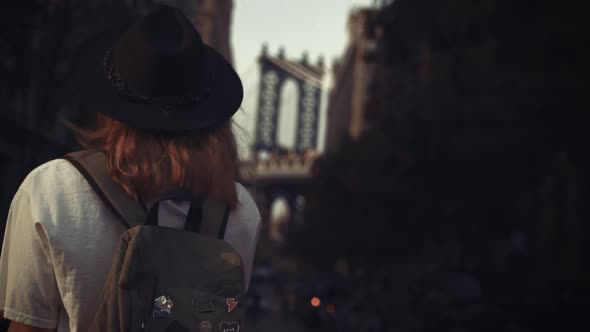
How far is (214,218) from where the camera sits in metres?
1.94

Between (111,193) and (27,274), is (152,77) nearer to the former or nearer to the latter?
(111,193)

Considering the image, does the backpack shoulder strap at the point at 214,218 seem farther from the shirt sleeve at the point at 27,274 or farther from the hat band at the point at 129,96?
the shirt sleeve at the point at 27,274

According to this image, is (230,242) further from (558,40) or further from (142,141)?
(558,40)

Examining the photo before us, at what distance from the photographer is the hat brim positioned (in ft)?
6.36

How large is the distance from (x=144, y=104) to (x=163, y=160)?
14cm

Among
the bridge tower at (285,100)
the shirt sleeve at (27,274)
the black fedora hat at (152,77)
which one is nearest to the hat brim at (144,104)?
the black fedora hat at (152,77)

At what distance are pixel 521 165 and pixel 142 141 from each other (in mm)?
15645

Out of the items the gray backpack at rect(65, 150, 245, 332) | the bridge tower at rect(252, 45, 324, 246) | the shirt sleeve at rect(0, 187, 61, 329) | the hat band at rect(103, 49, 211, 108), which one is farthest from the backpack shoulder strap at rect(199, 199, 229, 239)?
the bridge tower at rect(252, 45, 324, 246)

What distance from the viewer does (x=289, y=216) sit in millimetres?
113375

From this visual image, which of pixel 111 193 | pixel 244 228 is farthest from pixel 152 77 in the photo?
pixel 244 228

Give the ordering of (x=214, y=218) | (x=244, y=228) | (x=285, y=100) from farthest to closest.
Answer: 1. (x=285, y=100)
2. (x=244, y=228)
3. (x=214, y=218)

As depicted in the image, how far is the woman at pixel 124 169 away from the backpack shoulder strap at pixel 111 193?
0.02 m

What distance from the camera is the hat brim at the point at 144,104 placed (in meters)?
1.94

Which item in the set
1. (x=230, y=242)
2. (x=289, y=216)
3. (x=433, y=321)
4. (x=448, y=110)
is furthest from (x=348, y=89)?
(x=230, y=242)
